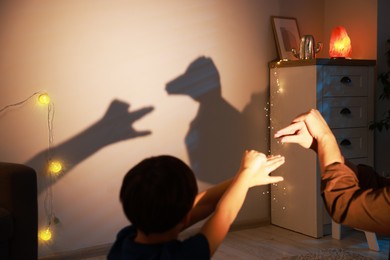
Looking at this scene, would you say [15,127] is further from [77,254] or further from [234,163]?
[234,163]

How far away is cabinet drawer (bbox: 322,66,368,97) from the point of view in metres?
3.29

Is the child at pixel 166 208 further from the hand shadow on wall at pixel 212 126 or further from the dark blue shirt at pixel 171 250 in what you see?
the hand shadow on wall at pixel 212 126

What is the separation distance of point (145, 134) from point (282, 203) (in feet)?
3.72

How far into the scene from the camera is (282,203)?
11.8 feet

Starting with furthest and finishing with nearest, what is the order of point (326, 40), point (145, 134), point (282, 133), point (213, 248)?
point (326, 40) < point (145, 134) < point (282, 133) < point (213, 248)

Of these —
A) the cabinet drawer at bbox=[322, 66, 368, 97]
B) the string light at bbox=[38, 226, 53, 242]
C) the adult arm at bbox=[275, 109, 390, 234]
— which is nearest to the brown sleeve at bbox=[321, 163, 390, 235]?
the adult arm at bbox=[275, 109, 390, 234]

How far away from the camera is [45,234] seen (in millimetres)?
2910

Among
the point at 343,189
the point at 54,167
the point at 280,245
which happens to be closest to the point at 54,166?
the point at 54,167

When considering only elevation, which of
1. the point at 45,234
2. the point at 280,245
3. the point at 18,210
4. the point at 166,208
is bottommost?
the point at 280,245

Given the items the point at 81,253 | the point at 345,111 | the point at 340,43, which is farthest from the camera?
the point at 340,43

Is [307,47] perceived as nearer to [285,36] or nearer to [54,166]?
[285,36]

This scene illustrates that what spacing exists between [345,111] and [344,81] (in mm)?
200

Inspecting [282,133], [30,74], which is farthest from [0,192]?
[282,133]

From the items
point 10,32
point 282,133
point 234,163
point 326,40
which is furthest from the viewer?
point 326,40
